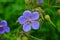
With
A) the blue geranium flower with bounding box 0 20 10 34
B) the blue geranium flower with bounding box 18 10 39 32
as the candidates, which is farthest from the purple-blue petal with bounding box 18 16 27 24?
the blue geranium flower with bounding box 0 20 10 34

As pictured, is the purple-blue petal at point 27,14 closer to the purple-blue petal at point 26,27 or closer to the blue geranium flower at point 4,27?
the purple-blue petal at point 26,27

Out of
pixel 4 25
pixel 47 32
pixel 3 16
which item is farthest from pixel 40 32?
pixel 4 25

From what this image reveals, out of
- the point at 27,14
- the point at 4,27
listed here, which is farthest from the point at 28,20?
the point at 4,27

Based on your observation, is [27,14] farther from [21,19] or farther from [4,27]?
[4,27]

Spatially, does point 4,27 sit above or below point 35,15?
below

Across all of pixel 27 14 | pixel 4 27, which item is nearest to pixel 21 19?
pixel 27 14

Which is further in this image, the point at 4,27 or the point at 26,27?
the point at 4,27

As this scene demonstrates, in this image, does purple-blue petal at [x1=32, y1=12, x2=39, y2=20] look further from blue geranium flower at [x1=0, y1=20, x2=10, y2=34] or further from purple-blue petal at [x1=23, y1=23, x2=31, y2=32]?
blue geranium flower at [x1=0, y1=20, x2=10, y2=34]

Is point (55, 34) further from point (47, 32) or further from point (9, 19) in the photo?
point (9, 19)

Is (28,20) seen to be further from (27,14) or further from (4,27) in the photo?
(4,27)
